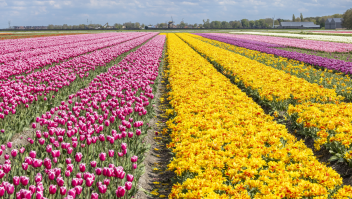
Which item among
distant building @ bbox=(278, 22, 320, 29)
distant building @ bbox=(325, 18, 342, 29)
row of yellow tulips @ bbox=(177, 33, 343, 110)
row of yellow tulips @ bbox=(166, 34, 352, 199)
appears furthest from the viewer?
distant building @ bbox=(278, 22, 320, 29)

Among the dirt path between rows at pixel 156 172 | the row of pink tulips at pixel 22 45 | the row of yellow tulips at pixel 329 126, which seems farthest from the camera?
the row of pink tulips at pixel 22 45

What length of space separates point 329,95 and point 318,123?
2.83 metres

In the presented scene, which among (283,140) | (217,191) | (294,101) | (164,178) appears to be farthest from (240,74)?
(217,191)

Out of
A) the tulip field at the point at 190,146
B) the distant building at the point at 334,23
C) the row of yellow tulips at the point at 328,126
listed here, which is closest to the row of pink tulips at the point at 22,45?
the tulip field at the point at 190,146

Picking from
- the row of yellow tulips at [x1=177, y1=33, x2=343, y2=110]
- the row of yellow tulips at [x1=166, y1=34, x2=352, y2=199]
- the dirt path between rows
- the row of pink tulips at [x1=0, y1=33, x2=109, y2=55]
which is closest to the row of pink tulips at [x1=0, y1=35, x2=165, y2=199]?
the dirt path between rows

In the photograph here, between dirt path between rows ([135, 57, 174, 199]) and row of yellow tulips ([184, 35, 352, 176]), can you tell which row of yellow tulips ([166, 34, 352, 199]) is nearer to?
dirt path between rows ([135, 57, 174, 199])

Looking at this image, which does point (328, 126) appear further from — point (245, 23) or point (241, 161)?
point (245, 23)

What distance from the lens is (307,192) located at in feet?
11.8

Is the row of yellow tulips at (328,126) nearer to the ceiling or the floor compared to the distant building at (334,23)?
nearer to the floor

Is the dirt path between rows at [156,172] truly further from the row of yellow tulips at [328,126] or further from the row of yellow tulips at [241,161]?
the row of yellow tulips at [328,126]

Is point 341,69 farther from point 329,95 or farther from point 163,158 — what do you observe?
point 163,158

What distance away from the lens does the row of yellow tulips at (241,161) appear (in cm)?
371

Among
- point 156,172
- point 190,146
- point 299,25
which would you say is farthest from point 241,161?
point 299,25

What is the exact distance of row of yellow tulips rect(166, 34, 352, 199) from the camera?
3714 mm
